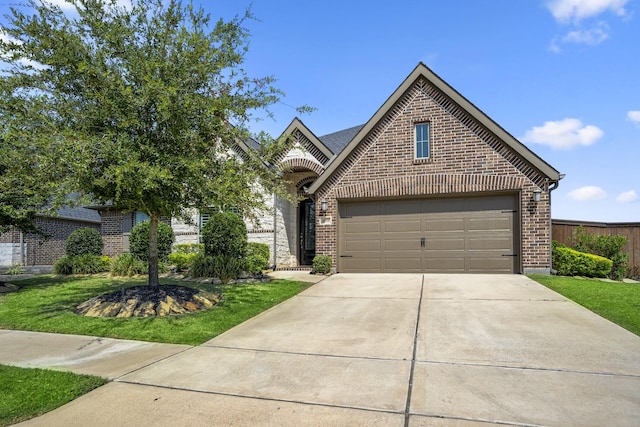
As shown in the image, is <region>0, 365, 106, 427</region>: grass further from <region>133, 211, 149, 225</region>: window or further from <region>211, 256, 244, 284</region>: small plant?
<region>133, 211, 149, 225</region>: window

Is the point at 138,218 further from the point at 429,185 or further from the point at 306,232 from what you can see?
the point at 429,185

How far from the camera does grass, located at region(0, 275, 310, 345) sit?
6129 millimetres

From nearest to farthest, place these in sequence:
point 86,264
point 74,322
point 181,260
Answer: point 74,322 < point 181,260 < point 86,264

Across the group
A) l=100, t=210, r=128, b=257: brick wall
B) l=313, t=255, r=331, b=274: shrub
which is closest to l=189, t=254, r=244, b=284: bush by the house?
l=313, t=255, r=331, b=274: shrub

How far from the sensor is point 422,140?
490 inches

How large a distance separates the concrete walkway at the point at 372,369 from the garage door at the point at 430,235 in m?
4.37

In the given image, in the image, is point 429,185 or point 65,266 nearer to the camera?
point 429,185

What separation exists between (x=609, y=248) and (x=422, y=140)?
658cm

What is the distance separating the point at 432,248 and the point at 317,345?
A: 772cm

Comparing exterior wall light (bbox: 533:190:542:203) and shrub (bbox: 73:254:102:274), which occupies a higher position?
exterior wall light (bbox: 533:190:542:203)

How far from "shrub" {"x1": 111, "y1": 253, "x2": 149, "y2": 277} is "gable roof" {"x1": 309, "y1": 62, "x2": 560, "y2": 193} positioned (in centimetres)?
634

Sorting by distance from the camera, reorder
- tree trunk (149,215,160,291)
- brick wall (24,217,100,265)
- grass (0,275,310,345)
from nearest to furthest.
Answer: grass (0,275,310,345) < tree trunk (149,215,160,291) < brick wall (24,217,100,265)

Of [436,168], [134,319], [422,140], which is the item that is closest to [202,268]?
[134,319]

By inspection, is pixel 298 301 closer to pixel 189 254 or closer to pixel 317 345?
pixel 317 345
